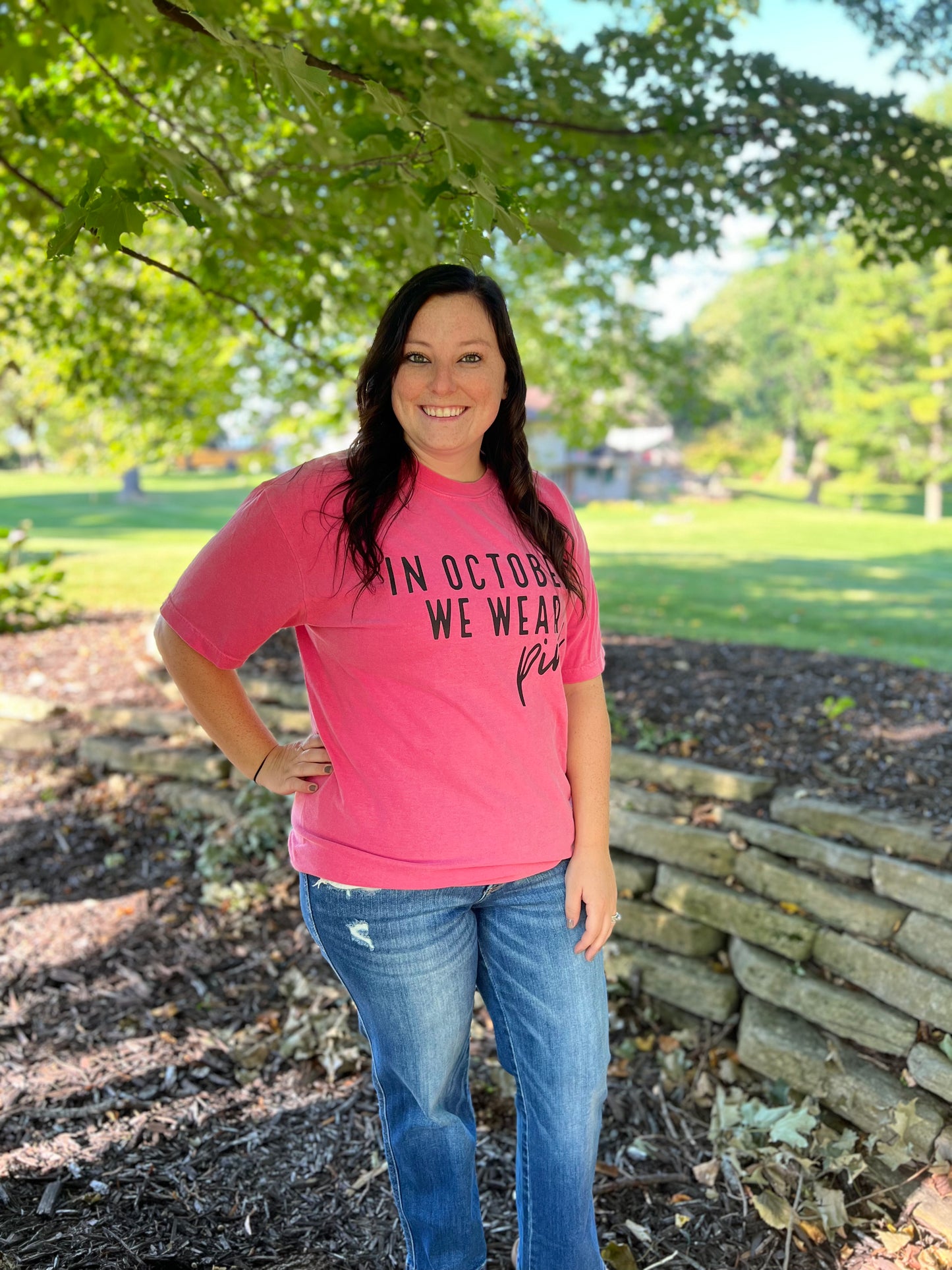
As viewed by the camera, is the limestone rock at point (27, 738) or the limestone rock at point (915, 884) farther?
the limestone rock at point (27, 738)

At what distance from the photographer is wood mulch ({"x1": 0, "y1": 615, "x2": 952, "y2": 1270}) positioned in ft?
7.88

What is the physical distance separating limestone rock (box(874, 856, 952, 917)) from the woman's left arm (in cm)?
143

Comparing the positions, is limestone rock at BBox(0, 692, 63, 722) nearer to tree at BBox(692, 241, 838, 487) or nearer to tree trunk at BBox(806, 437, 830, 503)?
tree trunk at BBox(806, 437, 830, 503)

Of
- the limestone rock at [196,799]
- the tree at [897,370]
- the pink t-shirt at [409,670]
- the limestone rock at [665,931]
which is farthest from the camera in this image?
the tree at [897,370]

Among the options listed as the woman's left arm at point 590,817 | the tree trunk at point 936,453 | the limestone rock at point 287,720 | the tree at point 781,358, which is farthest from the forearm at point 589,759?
the tree at point 781,358

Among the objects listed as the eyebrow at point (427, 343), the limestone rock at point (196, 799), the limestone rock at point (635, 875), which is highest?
the eyebrow at point (427, 343)

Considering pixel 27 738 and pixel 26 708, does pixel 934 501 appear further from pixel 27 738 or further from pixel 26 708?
pixel 27 738

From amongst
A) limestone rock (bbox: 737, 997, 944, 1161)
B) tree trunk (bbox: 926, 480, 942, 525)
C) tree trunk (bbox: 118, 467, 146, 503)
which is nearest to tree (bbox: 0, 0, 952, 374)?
limestone rock (bbox: 737, 997, 944, 1161)

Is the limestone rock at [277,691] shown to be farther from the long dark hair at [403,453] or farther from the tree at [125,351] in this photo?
the long dark hair at [403,453]

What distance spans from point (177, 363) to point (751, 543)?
13.6 metres

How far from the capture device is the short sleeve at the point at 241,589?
176cm

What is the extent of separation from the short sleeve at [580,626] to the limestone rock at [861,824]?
65.3 inches

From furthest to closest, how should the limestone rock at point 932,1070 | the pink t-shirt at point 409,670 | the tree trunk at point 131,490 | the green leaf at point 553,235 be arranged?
1. the tree trunk at point 131,490
2. the limestone rock at point 932,1070
3. the green leaf at point 553,235
4. the pink t-shirt at point 409,670

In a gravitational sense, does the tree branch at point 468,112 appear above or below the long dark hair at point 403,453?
above
